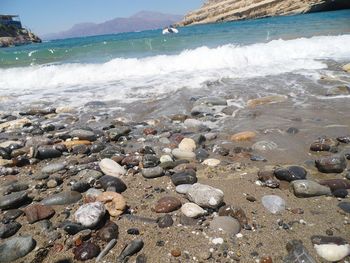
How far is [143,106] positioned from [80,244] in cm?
436

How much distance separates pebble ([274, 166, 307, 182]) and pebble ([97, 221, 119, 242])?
169 centimetres

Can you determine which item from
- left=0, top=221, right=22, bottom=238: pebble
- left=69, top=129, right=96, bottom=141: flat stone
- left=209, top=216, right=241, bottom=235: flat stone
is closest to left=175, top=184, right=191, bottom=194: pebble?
left=209, top=216, right=241, bottom=235: flat stone

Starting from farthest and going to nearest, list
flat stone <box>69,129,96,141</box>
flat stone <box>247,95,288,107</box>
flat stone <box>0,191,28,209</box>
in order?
flat stone <box>247,95,288,107</box>, flat stone <box>69,129,96,141</box>, flat stone <box>0,191,28,209</box>

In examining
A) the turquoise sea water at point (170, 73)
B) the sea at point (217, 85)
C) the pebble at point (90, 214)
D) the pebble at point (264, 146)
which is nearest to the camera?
the pebble at point (90, 214)

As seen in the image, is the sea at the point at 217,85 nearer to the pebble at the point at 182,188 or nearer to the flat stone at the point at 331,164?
the flat stone at the point at 331,164

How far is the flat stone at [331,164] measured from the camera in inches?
126

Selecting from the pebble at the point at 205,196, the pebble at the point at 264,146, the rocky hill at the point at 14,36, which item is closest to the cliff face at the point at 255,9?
the rocky hill at the point at 14,36

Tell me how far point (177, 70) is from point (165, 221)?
29.6 ft

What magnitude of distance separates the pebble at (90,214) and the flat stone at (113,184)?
0.49 m

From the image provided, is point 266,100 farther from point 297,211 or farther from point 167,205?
point 167,205

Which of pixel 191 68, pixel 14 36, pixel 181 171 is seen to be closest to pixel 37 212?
pixel 181 171

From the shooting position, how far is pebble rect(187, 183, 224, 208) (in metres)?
2.71

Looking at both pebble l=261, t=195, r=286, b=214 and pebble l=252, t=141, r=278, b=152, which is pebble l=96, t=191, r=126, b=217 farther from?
pebble l=252, t=141, r=278, b=152

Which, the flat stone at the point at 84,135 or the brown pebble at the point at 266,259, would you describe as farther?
the flat stone at the point at 84,135
